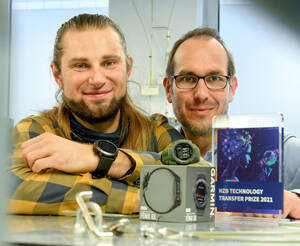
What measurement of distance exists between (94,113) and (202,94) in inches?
17.8

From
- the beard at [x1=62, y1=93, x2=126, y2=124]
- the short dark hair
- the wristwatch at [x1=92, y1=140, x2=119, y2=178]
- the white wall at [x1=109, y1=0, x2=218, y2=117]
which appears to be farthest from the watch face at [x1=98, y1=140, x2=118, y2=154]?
the white wall at [x1=109, y1=0, x2=218, y2=117]

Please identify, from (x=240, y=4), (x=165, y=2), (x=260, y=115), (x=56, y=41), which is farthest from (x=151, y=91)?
(x=260, y=115)

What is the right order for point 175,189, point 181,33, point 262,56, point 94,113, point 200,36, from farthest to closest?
1. point 262,56
2. point 181,33
3. point 200,36
4. point 94,113
5. point 175,189

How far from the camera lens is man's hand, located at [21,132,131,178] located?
1171 millimetres

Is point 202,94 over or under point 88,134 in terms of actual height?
over

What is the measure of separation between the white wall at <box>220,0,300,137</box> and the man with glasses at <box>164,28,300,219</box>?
1.63 metres

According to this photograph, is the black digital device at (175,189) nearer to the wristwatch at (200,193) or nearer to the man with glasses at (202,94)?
the wristwatch at (200,193)

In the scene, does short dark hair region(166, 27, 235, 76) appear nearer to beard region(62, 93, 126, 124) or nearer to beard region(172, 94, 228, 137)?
beard region(172, 94, 228, 137)

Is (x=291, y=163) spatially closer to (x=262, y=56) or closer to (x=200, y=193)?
(x=200, y=193)

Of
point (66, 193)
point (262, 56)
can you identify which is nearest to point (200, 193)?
point (66, 193)

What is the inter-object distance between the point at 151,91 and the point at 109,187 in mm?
1704

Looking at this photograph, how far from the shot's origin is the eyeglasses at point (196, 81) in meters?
1.87

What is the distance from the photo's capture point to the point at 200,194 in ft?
2.76

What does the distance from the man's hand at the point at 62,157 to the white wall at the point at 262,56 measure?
245 centimetres
